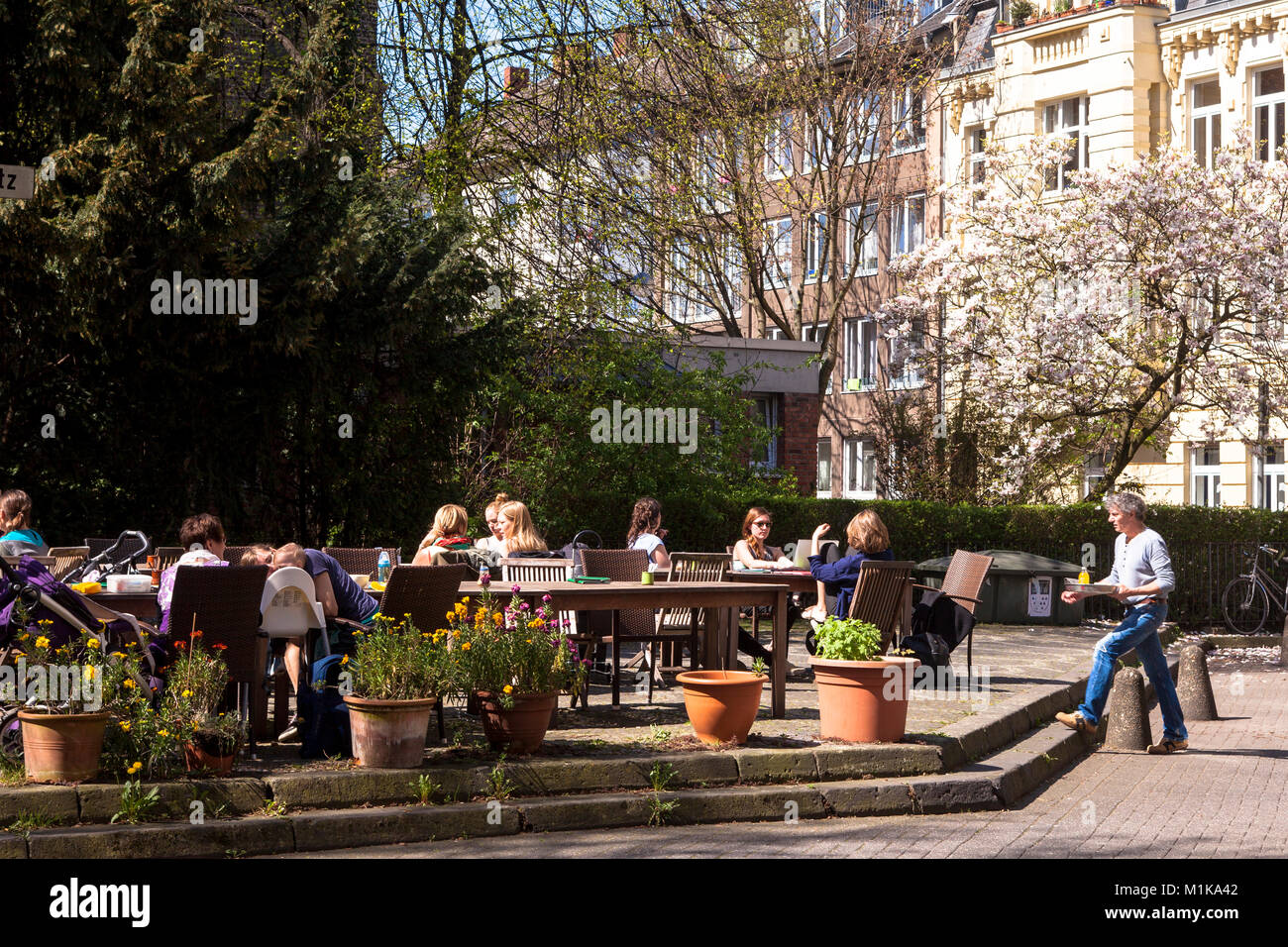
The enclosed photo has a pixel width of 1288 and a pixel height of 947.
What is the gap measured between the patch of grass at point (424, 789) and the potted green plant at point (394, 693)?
0.64 ft

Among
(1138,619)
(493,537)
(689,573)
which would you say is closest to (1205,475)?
(689,573)

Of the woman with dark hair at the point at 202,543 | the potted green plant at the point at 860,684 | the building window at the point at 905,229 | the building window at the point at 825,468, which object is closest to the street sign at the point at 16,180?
the woman with dark hair at the point at 202,543

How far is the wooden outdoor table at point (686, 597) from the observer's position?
9.50 metres

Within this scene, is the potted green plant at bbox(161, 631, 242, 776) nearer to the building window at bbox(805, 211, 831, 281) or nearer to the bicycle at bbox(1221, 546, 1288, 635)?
the bicycle at bbox(1221, 546, 1288, 635)

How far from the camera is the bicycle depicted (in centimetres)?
2250

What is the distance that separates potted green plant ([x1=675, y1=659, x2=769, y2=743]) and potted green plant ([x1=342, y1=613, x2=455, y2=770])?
1.62 meters

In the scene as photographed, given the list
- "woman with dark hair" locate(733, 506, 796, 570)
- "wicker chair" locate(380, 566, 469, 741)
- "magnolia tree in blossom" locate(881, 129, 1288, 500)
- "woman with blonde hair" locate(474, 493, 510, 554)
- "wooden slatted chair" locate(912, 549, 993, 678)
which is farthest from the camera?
"magnolia tree in blossom" locate(881, 129, 1288, 500)

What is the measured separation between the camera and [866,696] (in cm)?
920

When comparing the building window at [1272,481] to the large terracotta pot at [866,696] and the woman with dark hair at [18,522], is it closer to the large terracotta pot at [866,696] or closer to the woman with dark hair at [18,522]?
the large terracotta pot at [866,696]

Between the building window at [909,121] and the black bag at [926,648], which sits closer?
the black bag at [926,648]

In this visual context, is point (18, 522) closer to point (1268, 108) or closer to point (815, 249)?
point (1268, 108)

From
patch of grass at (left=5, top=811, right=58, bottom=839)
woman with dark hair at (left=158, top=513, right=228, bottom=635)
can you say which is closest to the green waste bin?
woman with dark hair at (left=158, top=513, right=228, bottom=635)

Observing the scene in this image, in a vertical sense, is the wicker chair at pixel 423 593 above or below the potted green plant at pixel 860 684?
above
